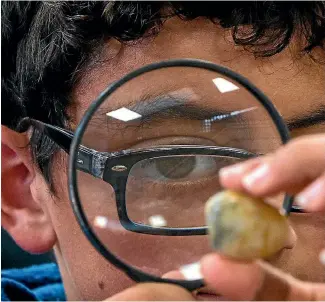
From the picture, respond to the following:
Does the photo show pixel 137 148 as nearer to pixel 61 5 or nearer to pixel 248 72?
pixel 248 72

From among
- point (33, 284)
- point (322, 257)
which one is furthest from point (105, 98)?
point (33, 284)

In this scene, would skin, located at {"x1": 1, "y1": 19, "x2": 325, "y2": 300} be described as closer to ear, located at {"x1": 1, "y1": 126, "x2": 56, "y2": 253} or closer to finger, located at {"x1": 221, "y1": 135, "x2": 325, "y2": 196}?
ear, located at {"x1": 1, "y1": 126, "x2": 56, "y2": 253}

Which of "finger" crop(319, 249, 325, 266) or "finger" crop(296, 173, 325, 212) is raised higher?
"finger" crop(296, 173, 325, 212)

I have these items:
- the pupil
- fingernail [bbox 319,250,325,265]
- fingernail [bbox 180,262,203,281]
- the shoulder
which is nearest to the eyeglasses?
the pupil

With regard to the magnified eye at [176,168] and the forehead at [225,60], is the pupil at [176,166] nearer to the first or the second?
the magnified eye at [176,168]

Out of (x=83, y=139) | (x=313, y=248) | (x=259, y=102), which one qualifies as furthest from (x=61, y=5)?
(x=313, y=248)

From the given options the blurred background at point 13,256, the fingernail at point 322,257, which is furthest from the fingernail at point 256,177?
the blurred background at point 13,256

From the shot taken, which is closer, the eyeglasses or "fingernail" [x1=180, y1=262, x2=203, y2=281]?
"fingernail" [x1=180, y1=262, x2=203, y2=281]

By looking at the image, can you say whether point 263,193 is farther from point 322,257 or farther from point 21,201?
point 21,201
